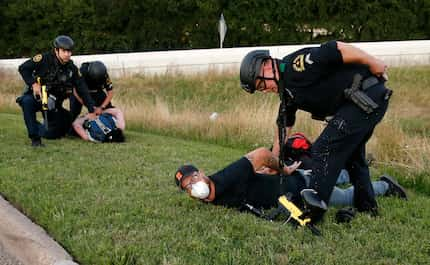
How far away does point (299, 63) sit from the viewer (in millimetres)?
4051

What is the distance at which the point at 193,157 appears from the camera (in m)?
7.71

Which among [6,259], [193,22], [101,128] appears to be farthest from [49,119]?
[193,22]

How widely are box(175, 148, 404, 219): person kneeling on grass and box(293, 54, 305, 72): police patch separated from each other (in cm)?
81

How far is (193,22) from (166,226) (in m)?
28.1

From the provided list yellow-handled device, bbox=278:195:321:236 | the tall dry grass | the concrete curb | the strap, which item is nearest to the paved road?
the concrete curb

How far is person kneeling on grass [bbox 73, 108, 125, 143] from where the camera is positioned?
28.4 feet

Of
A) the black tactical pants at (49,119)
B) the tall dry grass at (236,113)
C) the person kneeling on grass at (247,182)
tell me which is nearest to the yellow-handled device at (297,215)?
the person kneeling on grass at (247,182)

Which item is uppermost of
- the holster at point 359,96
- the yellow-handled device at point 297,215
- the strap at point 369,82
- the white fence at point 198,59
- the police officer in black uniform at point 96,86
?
the strap at point 369,82

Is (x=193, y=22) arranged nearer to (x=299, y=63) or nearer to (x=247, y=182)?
(x=247, y=182)

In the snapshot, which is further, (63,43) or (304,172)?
(63,43)

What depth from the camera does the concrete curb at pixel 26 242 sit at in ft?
13.1

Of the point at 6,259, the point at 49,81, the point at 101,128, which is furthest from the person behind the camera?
the point at 101,128

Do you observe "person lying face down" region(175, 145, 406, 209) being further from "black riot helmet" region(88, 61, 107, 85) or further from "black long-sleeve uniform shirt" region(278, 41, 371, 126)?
"black riot helmet" region(88, 61, 107, 85)

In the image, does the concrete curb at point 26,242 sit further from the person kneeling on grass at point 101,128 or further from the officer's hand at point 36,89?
the person kneeling on grass at point 101,128
